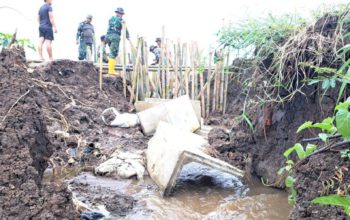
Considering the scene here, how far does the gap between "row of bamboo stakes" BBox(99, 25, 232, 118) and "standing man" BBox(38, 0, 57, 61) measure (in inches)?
88.5

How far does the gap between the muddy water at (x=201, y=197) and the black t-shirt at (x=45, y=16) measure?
509 centimetres

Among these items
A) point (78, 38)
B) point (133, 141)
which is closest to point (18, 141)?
point (133, 141)

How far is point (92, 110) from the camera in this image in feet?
25.1

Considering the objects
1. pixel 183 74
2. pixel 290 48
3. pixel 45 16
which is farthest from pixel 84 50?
pixel 290 48

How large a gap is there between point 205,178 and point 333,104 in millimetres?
2125

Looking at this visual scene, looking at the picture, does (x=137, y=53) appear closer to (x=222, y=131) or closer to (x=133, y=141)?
(x=133, y=141)

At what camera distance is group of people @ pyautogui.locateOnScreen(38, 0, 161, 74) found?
8914 mm

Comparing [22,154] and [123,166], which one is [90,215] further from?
[123,166]

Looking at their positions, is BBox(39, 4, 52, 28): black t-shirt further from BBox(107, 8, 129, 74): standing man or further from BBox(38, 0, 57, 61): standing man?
BBox(107, 8, 129, 74): standing man

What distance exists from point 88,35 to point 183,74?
3.60 metres

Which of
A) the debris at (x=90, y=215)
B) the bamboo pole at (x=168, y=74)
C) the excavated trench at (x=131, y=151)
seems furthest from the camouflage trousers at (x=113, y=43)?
the debris at (x=90, y=215)

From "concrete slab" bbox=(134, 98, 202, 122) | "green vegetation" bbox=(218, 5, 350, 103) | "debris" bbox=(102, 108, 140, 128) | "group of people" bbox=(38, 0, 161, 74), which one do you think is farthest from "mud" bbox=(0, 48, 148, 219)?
"group of people" bbox=(38, 0, 161, 74)

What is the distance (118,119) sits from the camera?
24.0 ft

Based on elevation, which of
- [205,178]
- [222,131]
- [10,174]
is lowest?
[205,178]
